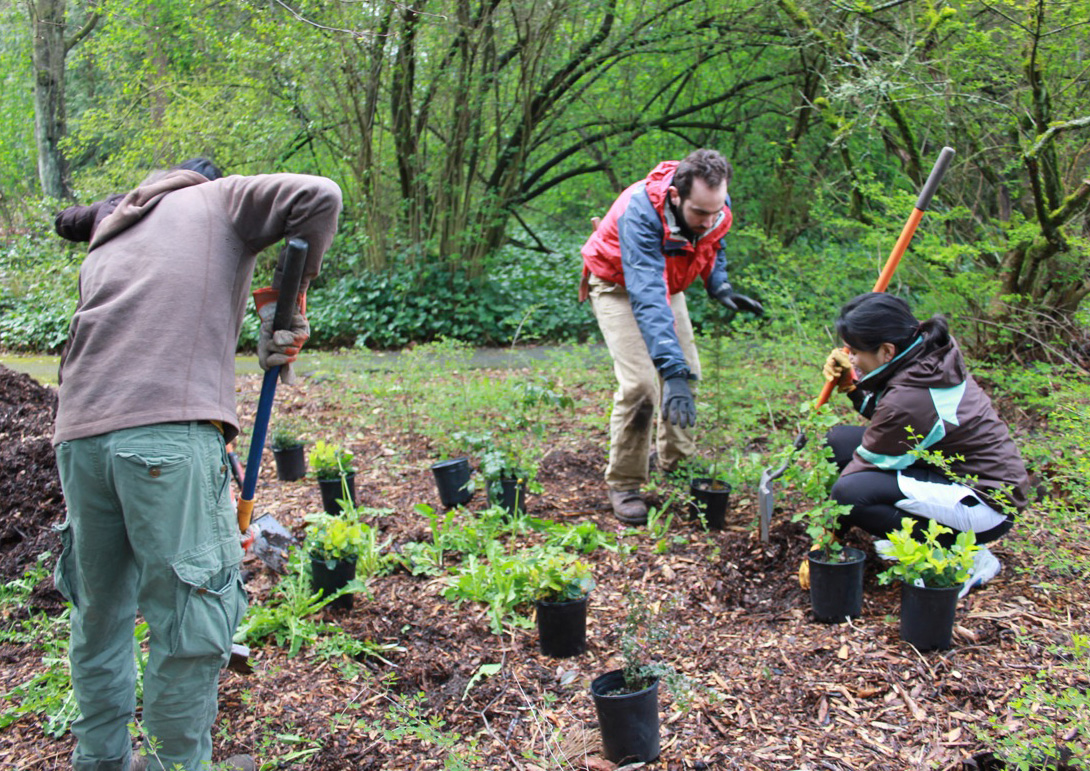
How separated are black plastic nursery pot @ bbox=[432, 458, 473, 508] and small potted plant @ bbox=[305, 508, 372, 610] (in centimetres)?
99

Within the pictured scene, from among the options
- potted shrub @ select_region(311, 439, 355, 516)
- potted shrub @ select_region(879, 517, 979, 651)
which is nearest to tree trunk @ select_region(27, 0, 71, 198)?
potted shrub @ select_region(311, 439, 355, 516)

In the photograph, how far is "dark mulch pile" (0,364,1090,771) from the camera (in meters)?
2.46

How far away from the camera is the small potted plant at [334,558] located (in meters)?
3.22

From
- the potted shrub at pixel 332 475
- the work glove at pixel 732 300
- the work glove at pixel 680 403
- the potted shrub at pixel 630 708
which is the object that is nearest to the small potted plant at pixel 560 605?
the potted shrub at pixel 630 708

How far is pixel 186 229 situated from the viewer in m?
2.17

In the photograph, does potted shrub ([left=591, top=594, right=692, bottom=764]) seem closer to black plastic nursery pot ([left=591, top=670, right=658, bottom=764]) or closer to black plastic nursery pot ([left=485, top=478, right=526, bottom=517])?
black plastic nursery pot ([left=591, top=670, right=658, bottom=764])

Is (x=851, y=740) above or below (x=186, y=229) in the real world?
below

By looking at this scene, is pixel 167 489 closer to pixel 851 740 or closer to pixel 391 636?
pixel 391 636

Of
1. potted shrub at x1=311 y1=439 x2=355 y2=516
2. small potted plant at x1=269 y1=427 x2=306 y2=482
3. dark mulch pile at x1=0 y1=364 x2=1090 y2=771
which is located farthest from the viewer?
small potted plant at x1=269 y1=427 x2=306 y2=482

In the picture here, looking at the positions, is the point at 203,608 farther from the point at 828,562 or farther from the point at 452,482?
the point at 452,482

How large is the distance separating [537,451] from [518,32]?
236 inches

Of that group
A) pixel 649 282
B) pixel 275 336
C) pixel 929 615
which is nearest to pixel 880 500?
pixel 929 615

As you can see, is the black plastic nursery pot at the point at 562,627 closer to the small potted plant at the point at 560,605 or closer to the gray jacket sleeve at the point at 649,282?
the small potted plant at the point at 560,605

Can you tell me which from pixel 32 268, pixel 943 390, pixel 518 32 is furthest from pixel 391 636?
pixel 32 268
